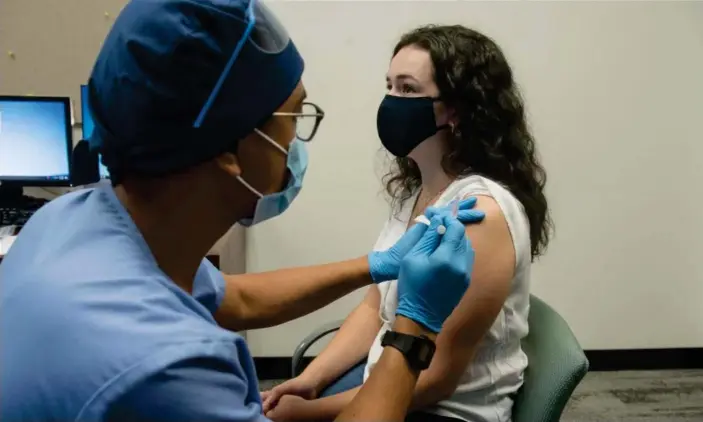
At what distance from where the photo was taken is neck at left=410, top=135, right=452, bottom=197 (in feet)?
4.71

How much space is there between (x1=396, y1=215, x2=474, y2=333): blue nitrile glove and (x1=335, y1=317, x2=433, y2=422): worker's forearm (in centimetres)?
9

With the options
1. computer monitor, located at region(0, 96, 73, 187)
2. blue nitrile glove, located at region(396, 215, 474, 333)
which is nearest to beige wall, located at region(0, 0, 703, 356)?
computer monitor, located at region(0, 96, 73, 187)

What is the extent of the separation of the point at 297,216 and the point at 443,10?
114 cm

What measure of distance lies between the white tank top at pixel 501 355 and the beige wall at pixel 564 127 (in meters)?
1.48

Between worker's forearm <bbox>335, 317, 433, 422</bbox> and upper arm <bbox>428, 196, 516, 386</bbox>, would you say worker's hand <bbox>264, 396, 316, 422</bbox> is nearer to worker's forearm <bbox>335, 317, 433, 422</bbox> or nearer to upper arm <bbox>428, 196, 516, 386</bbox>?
upper arm <bbox>428, 196, 516, 386</bbox>

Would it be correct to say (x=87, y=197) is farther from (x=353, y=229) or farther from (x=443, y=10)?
(x=443, y=10)

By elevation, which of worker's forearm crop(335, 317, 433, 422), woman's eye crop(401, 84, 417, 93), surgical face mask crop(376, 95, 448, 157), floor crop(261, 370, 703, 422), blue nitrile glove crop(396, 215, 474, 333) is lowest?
floor crop(261, 370, 703, 422)

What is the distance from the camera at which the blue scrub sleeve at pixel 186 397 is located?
64cm

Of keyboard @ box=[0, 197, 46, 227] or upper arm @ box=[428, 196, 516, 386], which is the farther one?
keyboard @ box=[0, 197, 46, 227]

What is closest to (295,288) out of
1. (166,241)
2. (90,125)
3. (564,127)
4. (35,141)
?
(166,241)

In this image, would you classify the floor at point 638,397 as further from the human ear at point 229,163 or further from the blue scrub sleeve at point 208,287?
the human ear at point 229,163

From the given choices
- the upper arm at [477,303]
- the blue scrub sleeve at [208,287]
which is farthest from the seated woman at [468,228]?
the blue scrub sleeve at [208,287]

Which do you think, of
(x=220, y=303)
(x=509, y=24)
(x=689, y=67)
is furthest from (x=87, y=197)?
(x=689, y=67)

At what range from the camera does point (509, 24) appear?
8.53 ft
